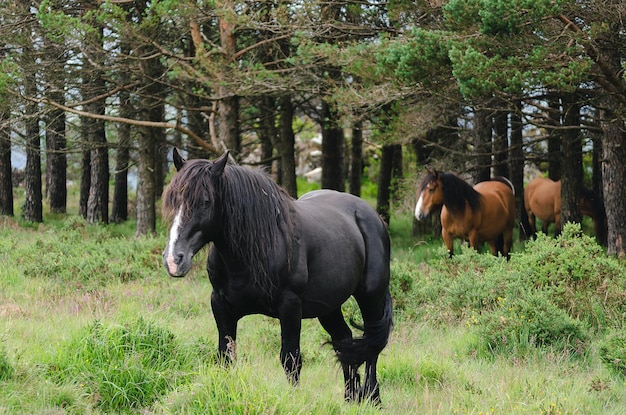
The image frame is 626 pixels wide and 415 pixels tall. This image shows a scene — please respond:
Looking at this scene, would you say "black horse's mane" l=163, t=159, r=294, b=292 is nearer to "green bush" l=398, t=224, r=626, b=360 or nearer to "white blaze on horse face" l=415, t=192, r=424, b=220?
"green bush" l=398, t=224, r=626, b=360

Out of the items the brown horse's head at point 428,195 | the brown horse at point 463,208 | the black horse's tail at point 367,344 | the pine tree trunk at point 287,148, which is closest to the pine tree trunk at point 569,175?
the brown horse at point 463,208

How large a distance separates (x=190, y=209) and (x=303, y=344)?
3365 millimetres

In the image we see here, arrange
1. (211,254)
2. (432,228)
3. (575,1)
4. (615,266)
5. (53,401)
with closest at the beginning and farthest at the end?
(53,401), (211,254), (615,266), (575,1), (432,228)

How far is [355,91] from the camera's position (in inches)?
502

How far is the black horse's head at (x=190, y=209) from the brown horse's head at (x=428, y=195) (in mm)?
9118

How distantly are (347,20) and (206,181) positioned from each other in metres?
11.6

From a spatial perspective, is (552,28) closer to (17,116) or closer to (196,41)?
(196,41)

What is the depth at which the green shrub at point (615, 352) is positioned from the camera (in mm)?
6160

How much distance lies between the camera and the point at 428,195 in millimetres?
13641

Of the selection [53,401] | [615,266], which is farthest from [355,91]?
[53,401]

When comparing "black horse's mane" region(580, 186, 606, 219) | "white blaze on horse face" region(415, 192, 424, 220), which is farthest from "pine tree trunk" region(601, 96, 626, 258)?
"black horse's mane" region(580, 186, 606, 219)

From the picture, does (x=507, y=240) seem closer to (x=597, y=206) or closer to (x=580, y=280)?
(x=597, y=206)

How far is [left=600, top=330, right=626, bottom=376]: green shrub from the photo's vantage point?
20.2 feet

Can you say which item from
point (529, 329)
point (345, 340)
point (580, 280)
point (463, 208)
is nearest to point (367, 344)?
point (345, 340)
